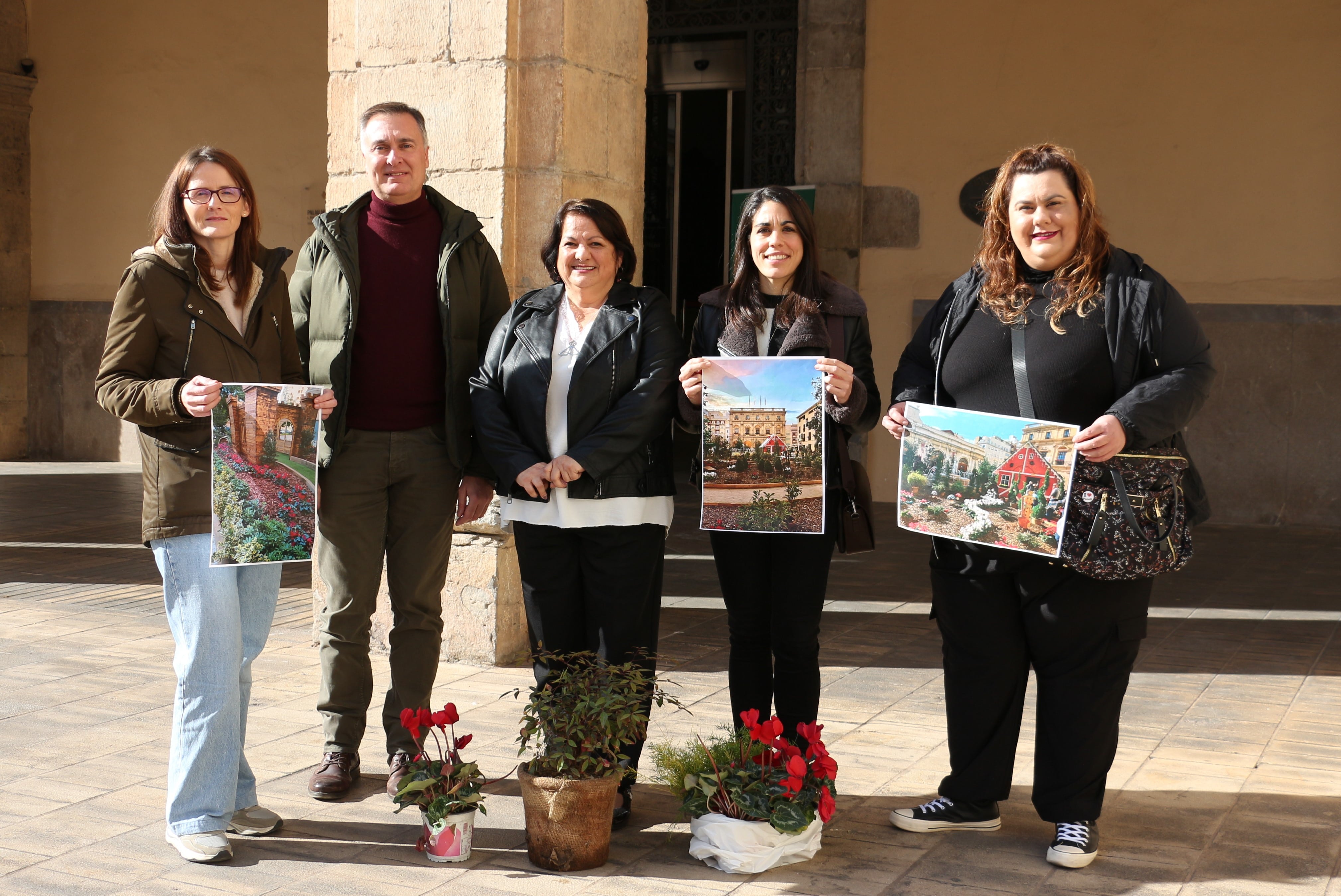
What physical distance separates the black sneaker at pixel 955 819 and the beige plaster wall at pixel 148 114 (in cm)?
1103

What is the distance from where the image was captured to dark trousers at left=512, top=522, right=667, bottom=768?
401 cm

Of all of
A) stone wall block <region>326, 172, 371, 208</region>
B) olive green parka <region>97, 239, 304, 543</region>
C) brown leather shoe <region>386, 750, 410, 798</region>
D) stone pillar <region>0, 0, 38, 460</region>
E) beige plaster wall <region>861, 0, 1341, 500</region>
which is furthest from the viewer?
stone pillar <region>0, 0, 38, 460</region>

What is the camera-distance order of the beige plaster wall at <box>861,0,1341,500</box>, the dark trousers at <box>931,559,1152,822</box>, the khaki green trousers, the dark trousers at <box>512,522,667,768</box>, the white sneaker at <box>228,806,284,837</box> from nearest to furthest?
1. the dark trousers at <box>931,559,1152,822</box>
2. the white sneaker at <box>228,806,284,837</box>
3. the dark trousers at <box>512,522,667,768</box>
4. the khaki green trousers
5. the beige plaster wall at <box>861,0,1341,500</box>

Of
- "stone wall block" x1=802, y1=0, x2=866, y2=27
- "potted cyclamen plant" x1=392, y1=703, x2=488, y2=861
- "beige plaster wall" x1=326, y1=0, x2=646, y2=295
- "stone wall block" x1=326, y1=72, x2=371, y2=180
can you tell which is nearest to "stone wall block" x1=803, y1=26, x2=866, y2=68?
"stone wall block" x1=802, y1=0, x2=866, y2=27

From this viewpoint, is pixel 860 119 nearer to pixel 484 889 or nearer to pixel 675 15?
pixel 675 15

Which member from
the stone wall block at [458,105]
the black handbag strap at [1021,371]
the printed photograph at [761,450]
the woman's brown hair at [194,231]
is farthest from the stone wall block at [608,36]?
the black handbag strap at [1021,371]

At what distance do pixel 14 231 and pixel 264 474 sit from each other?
1286cm

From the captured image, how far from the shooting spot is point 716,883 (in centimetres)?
362

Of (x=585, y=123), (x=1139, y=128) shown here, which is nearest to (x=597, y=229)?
(x=585, y=123)

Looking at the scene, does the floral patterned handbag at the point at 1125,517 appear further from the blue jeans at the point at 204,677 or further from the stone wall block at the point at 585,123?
the stone wall block at the point at 585,123

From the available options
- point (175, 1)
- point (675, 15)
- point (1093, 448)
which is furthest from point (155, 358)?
point (175, 1)

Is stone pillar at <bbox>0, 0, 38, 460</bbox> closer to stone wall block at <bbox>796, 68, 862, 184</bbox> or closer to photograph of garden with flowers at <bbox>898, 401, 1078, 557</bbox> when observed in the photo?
stone wall block at <bbox>796, 68, 862, 184</bbox>

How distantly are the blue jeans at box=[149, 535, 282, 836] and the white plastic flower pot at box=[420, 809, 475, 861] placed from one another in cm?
56

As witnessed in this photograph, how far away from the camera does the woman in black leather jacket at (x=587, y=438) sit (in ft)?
13.0
